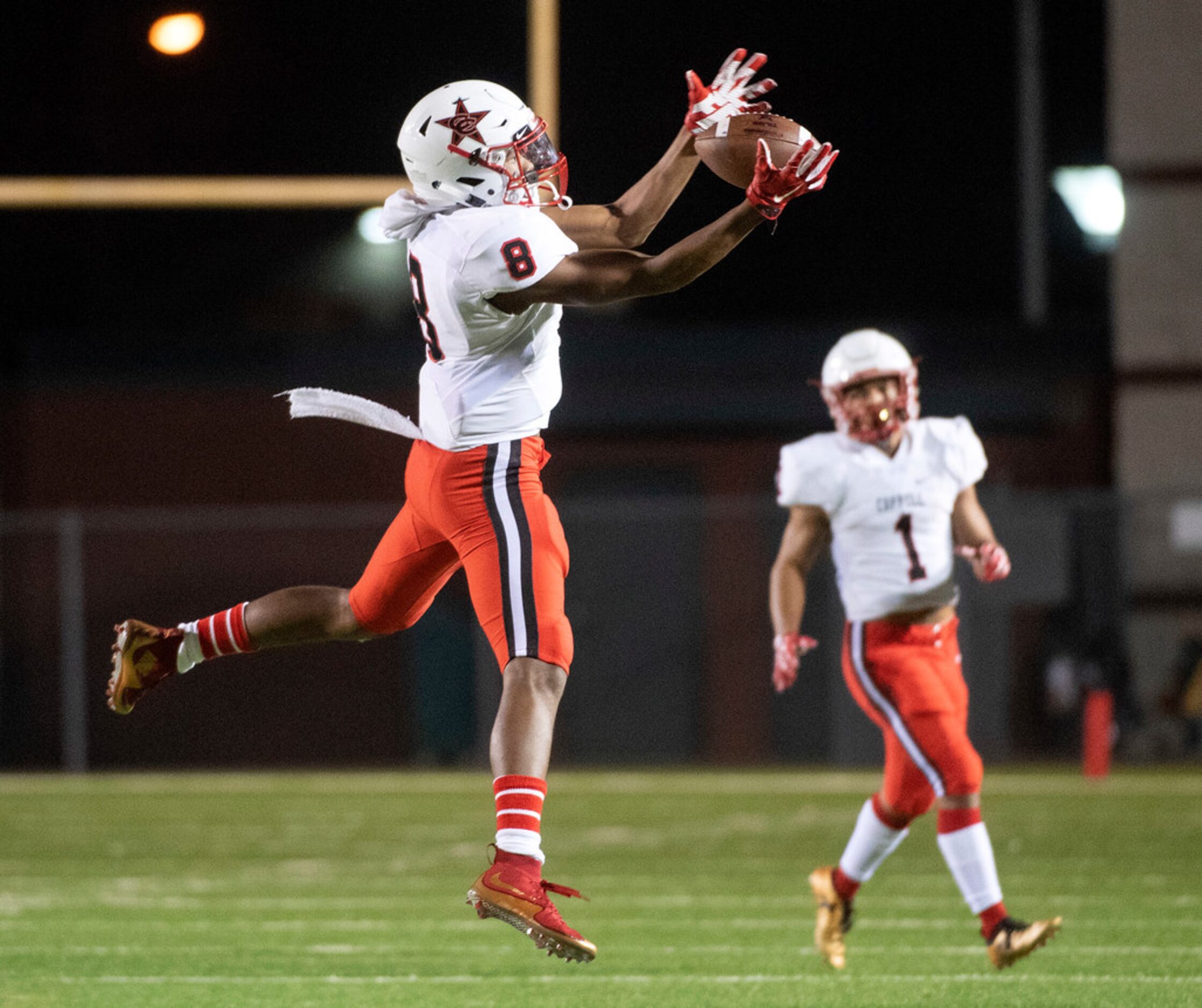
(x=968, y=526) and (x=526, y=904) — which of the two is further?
(x=968, y=526)

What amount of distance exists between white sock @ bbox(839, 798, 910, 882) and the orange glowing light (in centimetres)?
477

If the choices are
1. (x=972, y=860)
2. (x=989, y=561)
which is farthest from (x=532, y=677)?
(x=989, y=561)

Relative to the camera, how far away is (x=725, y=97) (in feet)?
14.2

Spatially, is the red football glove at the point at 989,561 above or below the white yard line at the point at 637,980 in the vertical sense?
above

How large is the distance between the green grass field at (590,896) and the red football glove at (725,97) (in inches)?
79.2

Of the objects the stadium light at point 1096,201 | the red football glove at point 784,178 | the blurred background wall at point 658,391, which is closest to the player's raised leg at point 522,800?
the red football glove at point 784,178

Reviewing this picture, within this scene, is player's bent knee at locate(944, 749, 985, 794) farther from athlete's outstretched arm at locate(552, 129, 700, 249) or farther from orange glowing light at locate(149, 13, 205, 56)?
orange glowing light at locate(149, 13, 205, 56)

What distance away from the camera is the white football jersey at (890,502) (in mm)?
5453

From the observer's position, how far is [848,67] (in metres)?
16.8

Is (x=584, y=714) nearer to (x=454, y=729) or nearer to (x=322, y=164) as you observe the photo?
(x=454, y=729)

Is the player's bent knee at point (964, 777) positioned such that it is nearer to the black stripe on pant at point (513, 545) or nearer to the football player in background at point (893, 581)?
the football player in background at point (893, 581)

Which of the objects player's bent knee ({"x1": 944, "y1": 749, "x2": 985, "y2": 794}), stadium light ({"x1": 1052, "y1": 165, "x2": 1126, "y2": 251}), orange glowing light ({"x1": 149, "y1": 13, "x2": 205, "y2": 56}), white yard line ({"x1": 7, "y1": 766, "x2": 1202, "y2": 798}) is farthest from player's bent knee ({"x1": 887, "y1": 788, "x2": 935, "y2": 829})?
stadium light ({"x1": 1052, "y1": 165, "x2": 1126, "y2": 251})

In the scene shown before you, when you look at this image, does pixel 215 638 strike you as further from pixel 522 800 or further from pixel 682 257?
pixel 682 257

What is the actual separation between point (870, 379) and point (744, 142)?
154 cm
